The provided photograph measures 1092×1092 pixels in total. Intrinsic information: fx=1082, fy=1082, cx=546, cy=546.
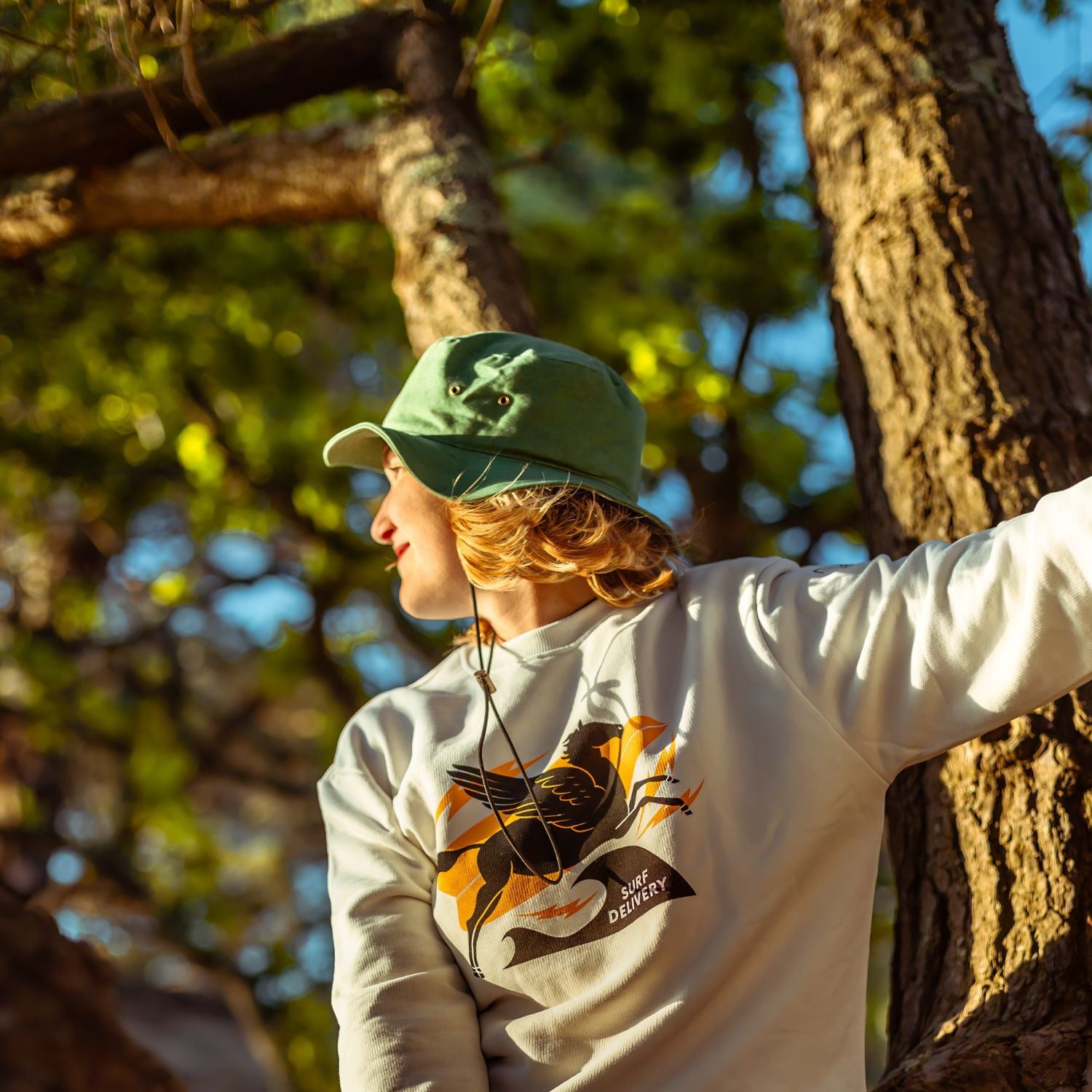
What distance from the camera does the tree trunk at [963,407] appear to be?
1578 millimetres

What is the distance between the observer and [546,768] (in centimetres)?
159

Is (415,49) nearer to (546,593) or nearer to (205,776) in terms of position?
(546,593)

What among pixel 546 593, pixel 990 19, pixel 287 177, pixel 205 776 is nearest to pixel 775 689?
pixel 546 593

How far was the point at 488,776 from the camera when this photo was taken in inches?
63.7

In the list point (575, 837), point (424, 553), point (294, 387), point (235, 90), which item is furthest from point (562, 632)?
point (294, 387)

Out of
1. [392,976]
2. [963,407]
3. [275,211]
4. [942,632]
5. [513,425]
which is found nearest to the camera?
[942,632]

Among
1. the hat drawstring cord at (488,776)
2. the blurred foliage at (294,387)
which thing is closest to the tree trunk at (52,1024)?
the blurred foliage at (294,387)

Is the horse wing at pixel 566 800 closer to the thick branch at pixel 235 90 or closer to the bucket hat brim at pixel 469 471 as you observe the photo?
the bucket hat brim at pixel 469 471

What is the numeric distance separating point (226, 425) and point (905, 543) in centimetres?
382

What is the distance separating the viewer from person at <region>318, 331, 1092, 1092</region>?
1.37m

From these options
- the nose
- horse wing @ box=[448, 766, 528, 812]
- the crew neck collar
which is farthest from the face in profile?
horse wing @ box=[448, 766, 528, 812]

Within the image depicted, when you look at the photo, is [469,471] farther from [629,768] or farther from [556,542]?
[629,768]

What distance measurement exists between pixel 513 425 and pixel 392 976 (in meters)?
0.84

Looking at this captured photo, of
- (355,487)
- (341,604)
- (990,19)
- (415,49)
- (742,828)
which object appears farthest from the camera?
(341,604)
